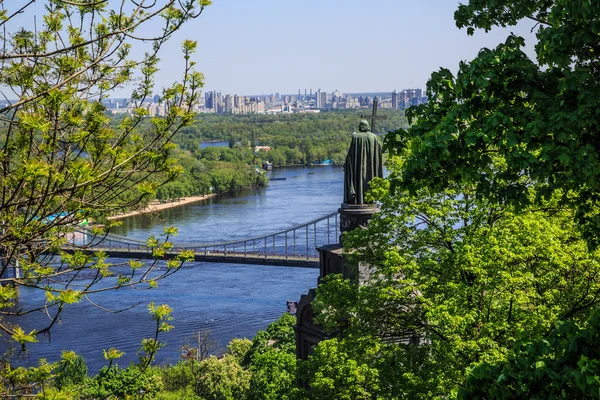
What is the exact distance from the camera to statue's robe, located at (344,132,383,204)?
13594 mm

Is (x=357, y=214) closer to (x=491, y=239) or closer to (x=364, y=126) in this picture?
(x=364, y=126)

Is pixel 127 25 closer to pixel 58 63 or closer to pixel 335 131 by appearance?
pixel 58 63

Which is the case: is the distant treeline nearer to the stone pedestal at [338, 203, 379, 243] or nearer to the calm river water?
the calm river water

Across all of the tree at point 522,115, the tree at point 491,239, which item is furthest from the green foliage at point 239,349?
the tree at point 522,115

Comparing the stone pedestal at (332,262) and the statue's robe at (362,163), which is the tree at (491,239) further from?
the statue's robe at (362,163)

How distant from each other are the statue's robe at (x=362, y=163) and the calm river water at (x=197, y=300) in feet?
17.5

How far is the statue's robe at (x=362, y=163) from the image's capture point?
1359cm

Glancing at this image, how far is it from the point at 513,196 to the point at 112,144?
10.8ft

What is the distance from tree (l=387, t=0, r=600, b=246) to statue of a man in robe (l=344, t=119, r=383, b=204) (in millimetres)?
7666

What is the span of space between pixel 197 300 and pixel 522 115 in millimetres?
32889

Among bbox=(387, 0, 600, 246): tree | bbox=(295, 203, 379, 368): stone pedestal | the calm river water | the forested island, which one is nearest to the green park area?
bbox=(387, 0, 600, 246): tree

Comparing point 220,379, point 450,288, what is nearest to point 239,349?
point 220,379

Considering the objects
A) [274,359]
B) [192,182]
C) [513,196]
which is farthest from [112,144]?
[192,182]

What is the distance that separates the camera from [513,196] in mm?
5781
